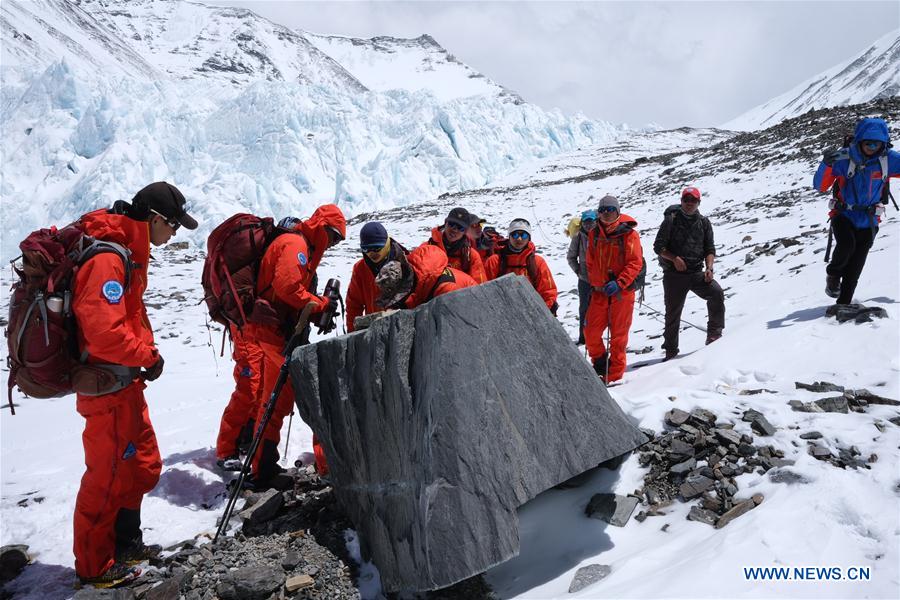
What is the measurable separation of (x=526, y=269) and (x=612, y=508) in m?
2.73

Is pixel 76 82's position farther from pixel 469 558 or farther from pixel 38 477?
pixel 469 558

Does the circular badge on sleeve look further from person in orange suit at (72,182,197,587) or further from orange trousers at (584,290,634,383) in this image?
orange trousers at (584,290,634,383)

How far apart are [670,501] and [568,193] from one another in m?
28.4

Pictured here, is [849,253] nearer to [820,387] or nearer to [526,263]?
[820,387]

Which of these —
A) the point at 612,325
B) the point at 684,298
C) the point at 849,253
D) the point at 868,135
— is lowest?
the point at 612,325

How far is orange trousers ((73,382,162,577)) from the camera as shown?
3002 mm

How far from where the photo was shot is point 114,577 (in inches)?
121

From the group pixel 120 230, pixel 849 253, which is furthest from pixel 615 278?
pixel 120 230

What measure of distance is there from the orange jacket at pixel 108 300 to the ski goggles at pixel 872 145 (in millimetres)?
6428

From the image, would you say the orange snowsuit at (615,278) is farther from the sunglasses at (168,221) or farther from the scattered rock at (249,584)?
the sunglasses at (168,221)

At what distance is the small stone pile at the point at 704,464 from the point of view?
2730mm

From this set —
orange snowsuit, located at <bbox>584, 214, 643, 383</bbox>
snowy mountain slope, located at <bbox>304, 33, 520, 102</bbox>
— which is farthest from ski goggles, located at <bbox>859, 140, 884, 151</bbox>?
snowy mountain slope, located at <bbox>304, 33, 520, 102</bbox>

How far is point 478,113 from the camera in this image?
58.2m

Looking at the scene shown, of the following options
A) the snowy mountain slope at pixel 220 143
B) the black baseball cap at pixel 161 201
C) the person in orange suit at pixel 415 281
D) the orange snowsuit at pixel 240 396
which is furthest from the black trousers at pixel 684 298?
the snowy mountain slope at pixel 220 143
